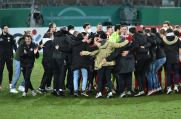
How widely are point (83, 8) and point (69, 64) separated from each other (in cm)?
1797

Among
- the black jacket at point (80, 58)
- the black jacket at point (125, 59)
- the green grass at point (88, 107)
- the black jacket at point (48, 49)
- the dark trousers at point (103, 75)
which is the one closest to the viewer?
the green grass at point (88, 107)

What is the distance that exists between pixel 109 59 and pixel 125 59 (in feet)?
1.51

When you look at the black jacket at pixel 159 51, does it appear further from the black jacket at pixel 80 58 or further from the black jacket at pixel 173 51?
the black jacket at pixel 80 58

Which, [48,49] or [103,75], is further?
[48,49]

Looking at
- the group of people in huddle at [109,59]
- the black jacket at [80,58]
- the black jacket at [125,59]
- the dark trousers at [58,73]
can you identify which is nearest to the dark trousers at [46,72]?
the group of people in huddle at [109,59]

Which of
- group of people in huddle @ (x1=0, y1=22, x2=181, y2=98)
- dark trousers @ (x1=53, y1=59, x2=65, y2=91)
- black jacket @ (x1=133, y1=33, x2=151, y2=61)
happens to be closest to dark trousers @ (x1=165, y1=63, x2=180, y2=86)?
group of people in huddle @ (x1=0, y1=22, x2=181, y2=98)

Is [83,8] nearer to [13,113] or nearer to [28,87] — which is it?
[28,87]

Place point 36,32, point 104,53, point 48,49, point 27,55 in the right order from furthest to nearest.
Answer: point 36,32, point 48,49, point 27,55, point 104,53

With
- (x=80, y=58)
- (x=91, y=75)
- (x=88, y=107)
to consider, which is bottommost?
(x=88, y=107)

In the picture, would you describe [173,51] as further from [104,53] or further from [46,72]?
[46,72]

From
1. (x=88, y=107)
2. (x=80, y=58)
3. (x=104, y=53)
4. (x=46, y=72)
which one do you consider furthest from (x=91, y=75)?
(x=88, y=107)

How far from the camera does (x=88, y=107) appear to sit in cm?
1430

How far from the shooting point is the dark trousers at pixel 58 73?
16.7 m

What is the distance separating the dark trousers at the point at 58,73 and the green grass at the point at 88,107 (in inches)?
16.0
